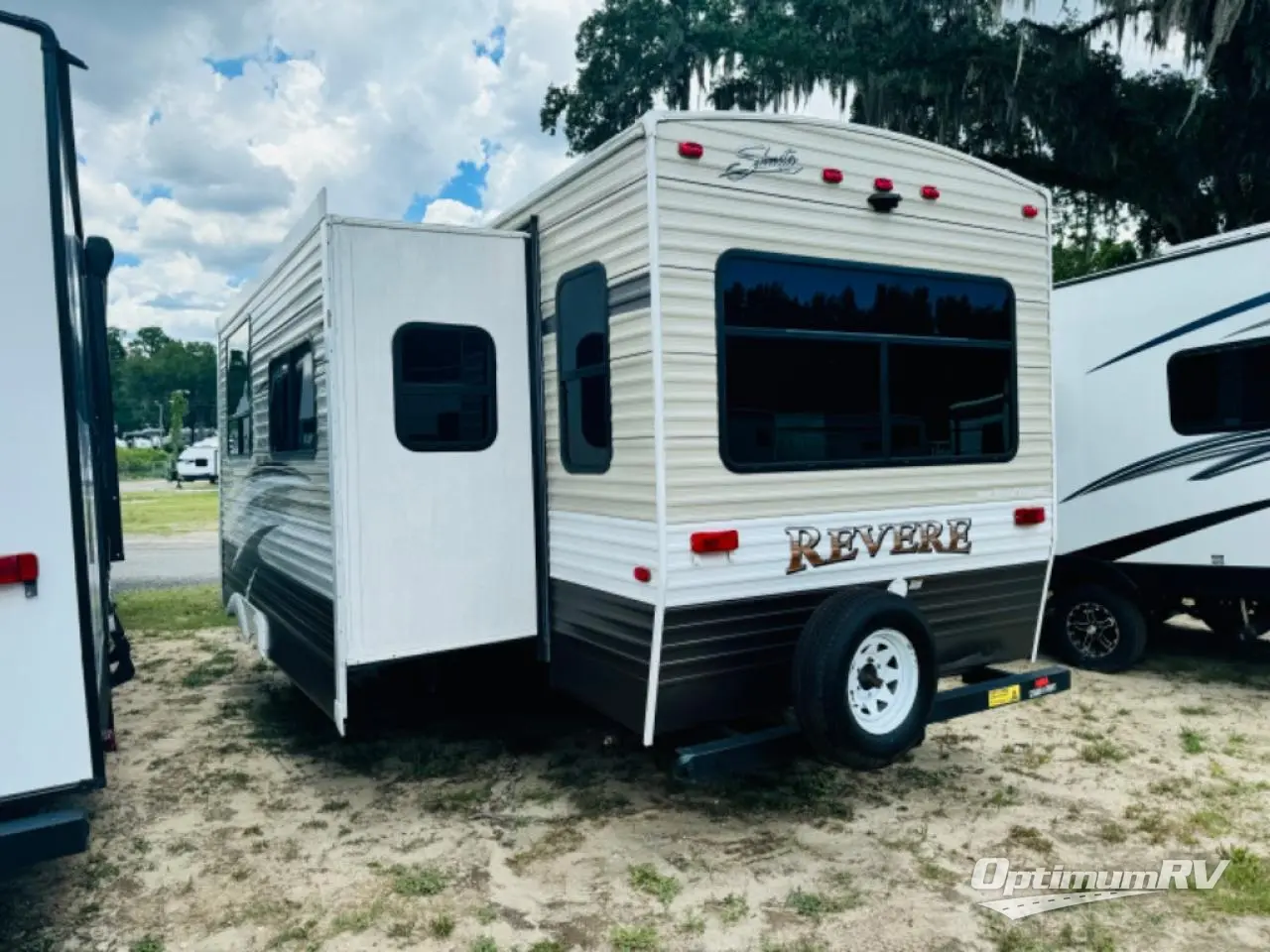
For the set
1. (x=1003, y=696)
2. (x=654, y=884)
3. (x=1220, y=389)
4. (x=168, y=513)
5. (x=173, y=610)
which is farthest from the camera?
(x=168, y=513)

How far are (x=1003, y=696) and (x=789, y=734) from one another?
1.33 meters

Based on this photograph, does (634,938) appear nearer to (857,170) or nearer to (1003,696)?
(1003,696)

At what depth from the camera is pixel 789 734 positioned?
4.22 meters

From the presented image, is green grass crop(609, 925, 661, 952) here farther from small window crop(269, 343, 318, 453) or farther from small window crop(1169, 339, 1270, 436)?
small window crop(1169, 339, 1270, 436)

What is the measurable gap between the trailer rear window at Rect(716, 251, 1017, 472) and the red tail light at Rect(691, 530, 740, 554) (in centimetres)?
29

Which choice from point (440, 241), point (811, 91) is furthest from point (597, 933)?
point (811, 91)

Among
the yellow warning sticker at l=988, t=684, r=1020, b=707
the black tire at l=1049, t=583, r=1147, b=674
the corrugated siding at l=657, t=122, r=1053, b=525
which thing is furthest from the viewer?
the black tire at l=1049, t=583, r=1147, b=674

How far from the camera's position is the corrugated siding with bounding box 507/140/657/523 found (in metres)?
3.93

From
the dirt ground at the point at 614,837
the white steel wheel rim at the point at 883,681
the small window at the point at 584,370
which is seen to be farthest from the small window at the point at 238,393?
the white steel wheel rim at the point at 883,681

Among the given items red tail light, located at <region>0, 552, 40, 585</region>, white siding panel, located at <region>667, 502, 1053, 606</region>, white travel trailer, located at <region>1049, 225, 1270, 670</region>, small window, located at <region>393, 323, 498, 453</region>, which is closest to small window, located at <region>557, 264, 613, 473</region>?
small window, located at <region>393, 323, 498, 453</region>

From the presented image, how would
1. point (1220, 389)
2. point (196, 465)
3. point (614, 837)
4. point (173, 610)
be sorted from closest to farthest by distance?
point (614, 837) → point (1220, 389) → point (173, 610) → point (196, 465)

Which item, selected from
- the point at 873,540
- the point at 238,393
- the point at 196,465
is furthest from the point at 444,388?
the point at 196,465

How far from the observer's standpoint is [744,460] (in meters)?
4.11

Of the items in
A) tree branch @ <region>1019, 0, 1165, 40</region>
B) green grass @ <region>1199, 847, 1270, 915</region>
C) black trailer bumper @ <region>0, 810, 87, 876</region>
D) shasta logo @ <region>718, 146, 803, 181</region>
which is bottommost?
green grass @ <region>1199, 847, 1270, 915</region>
